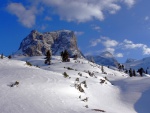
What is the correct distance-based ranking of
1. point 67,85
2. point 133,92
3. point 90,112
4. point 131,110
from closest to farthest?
1. point 90,112
2. point 67,85
3. point 131,110
4. point 133,92

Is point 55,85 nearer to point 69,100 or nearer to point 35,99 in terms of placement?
point 69,100

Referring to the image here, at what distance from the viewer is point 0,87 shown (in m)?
17.0

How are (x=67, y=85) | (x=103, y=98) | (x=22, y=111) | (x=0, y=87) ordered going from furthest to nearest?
(x=103, y=98) → (x=67, y=85) → (x=0, y=87) → (x=22, y=111)

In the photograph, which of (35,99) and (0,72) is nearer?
(35,99)

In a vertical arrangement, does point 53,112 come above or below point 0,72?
below

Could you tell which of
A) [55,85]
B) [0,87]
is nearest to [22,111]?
[0,87]

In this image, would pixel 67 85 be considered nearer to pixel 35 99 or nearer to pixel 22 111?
pixel 35 99

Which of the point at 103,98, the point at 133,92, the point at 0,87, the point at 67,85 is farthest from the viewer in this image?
the point at 133,92

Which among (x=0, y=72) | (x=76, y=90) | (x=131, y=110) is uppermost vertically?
(x=0, y=72)

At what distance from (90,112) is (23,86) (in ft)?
16.7

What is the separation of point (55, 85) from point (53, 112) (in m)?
5.72

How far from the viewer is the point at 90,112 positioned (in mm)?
15883

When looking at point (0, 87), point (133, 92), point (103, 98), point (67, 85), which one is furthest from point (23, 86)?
point (133, 92)

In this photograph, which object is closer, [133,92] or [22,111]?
[22,111]
